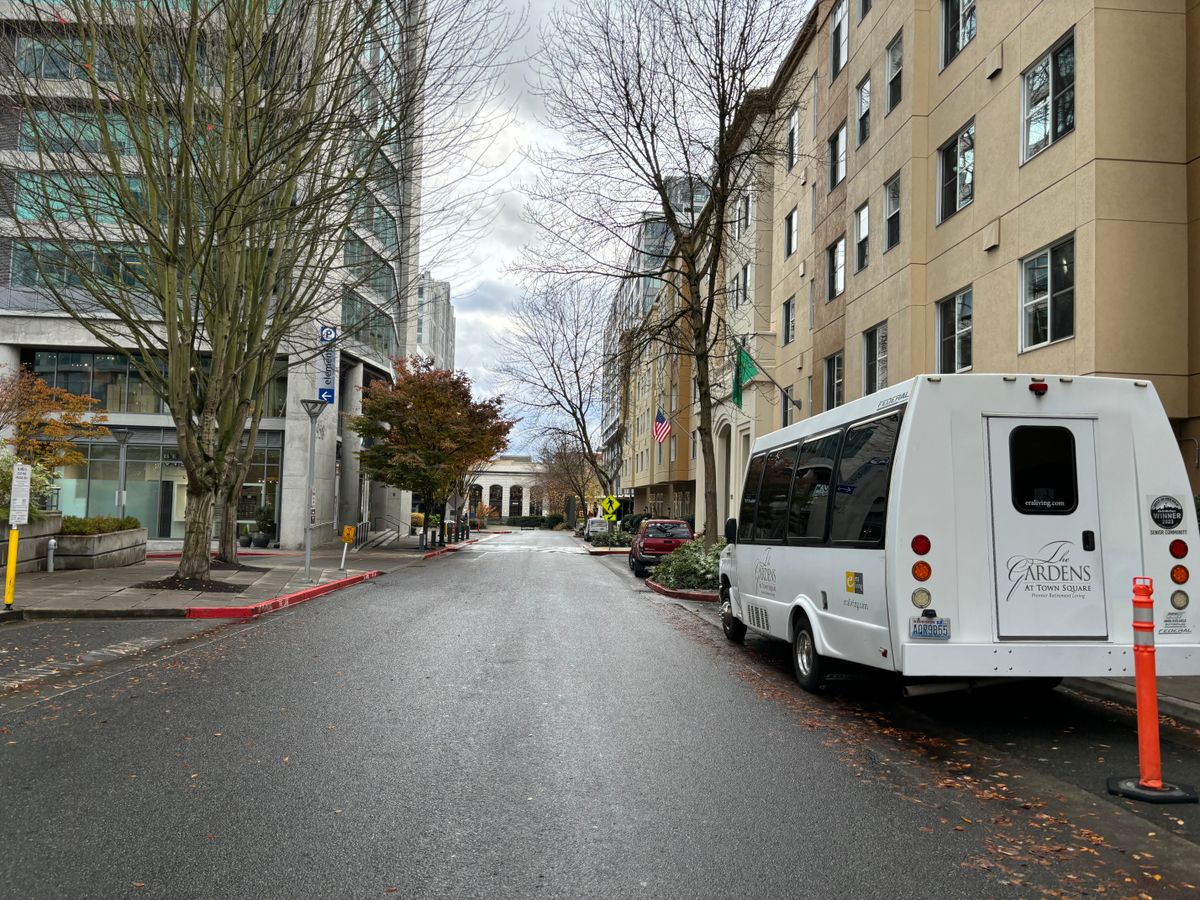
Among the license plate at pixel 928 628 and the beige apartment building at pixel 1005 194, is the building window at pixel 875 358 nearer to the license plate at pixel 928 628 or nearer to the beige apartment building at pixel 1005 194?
the beige apartment building at pixel 1005 194

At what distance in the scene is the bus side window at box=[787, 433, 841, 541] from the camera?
27.0 feet

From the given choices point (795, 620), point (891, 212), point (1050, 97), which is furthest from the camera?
point (891, 212)

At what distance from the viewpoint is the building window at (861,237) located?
69.5 ft

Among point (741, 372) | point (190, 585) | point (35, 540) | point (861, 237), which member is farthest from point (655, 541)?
point (35, 540)

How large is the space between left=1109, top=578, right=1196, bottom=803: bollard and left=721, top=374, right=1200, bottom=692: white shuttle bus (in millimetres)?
1202

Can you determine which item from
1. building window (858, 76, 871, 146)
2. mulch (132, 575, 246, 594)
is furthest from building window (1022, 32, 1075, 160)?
mulch (132, 575, 246, 594)

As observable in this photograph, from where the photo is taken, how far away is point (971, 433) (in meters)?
6.73

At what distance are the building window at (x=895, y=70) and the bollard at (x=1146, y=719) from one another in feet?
54.3

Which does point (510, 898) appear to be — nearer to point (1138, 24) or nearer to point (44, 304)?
point (1138, 24)

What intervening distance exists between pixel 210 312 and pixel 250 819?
545 inches

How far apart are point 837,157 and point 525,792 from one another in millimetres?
22330

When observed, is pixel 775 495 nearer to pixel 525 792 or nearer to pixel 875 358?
pixel 525 792

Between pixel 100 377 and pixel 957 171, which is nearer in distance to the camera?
pixel 957 171

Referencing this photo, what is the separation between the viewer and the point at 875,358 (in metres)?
20.5
